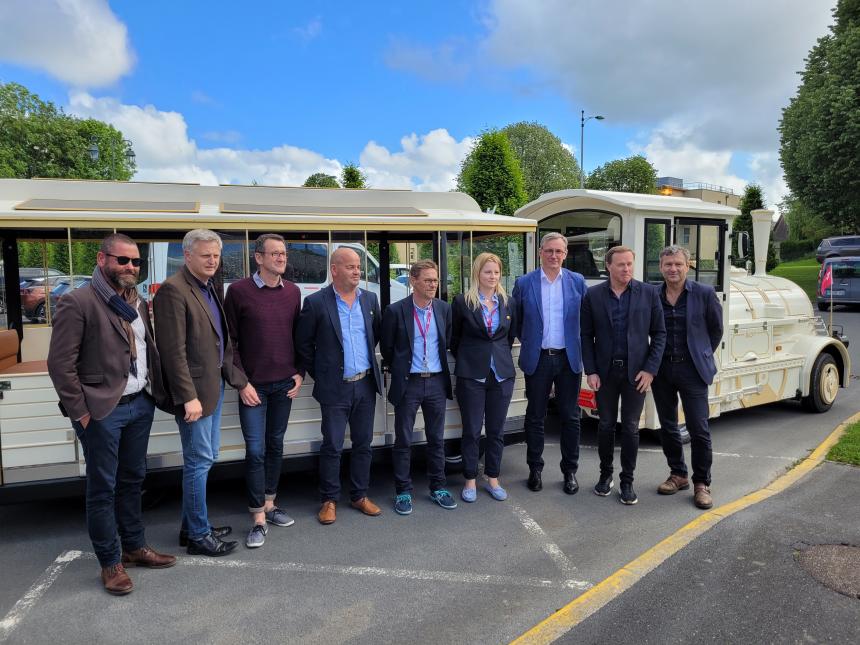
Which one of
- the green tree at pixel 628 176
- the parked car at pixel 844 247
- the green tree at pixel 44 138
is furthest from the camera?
the green tree at pixel 628 176

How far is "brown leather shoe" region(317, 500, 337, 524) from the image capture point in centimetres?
426

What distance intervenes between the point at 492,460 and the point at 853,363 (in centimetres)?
922

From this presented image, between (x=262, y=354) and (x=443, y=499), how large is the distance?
5.85ft

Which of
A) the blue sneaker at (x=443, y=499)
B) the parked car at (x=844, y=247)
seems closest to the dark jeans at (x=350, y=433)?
the blue sneaker at (x=443, y=499)

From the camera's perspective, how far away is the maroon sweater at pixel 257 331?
3.91m

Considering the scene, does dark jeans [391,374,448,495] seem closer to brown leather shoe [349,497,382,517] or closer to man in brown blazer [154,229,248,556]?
brown leather shoe [349,497,382,517]

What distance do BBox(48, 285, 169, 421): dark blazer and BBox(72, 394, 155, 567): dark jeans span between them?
127mm

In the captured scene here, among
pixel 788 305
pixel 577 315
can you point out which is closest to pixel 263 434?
pixel 577 315

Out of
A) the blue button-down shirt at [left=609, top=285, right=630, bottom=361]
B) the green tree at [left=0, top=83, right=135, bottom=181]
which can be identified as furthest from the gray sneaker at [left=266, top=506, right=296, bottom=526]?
the green tree at [left=0, top=83, right=135, bottom=181]

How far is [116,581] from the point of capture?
332 cm

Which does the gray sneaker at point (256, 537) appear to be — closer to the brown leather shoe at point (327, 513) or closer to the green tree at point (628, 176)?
the brown leather shoe at point (327, 513)

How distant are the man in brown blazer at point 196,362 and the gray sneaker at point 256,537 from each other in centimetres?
12

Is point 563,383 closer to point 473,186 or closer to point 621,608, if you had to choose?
point 621,608

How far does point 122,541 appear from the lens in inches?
141
